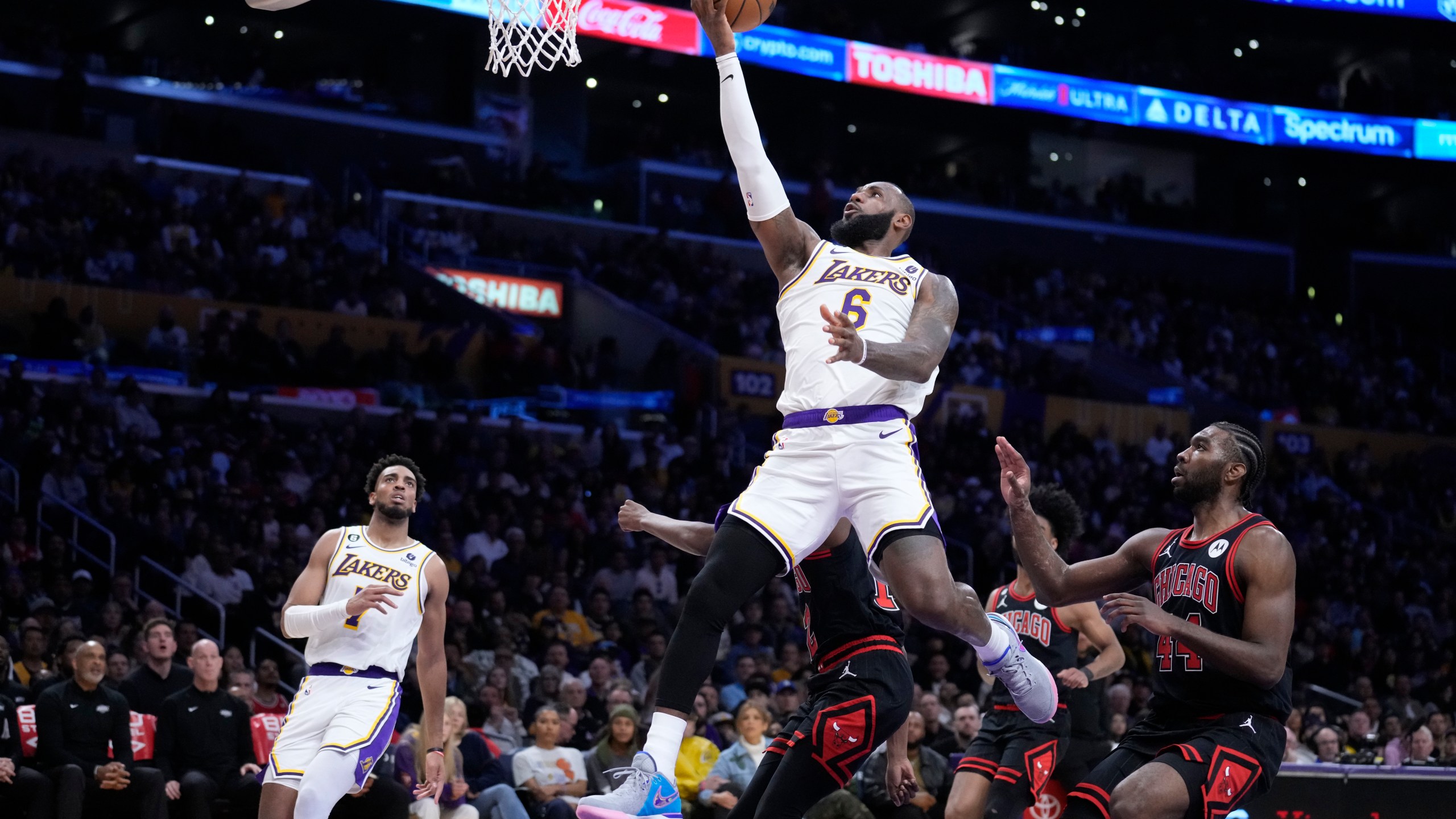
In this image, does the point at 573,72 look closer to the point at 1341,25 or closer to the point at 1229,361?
the point at 1229,361

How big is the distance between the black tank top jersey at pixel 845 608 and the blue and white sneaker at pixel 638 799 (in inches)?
50.7

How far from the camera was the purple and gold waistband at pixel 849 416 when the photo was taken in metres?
5.76

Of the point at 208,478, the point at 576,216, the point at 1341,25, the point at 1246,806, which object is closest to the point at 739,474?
the point at 208,478

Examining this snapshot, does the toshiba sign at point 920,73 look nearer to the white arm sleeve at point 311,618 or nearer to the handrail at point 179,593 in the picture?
the handrail at point 179,593

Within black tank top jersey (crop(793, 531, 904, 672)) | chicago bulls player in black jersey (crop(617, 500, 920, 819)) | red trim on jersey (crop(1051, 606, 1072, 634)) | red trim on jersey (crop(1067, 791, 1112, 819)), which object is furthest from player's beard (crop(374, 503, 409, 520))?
red trim on jersey (crop(1067, 791, 1112, 819))

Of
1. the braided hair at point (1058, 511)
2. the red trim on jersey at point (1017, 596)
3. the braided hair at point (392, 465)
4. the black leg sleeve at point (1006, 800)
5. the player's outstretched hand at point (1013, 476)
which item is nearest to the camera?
the player's outstretched hand at point (1013, 476)

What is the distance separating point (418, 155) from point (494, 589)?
50.3 feet

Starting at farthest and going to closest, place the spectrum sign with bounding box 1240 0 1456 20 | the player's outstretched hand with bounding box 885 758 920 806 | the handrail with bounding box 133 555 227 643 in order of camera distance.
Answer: the spectrum sign with bounding box 1240 0 1456 20 < the handrail with bounding box 133 555 227 643 < the player's outstretched hand with bounding box 885 758 920 806

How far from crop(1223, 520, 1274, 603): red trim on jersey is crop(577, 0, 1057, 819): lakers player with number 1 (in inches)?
31.5

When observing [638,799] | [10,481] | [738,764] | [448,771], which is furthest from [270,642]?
[638,799]

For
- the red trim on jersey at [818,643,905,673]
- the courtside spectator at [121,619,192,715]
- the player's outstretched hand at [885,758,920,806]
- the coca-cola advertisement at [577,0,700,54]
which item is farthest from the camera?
the coca-cola advertisement at [577,0,700,54]

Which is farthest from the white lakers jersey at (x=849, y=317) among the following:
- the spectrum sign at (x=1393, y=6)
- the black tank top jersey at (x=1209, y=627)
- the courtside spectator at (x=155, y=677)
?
the spectrum sign at (x=1393, y=6)

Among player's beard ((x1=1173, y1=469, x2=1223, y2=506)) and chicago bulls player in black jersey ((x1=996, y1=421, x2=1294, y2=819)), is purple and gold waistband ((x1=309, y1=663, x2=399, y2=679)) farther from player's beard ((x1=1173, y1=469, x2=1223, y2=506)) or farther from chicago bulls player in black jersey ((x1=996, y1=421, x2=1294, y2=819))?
player's beard ((x1=1173, y1=469, x2=1223, y2=506))

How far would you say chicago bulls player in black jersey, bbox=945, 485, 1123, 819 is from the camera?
26.1 ft
